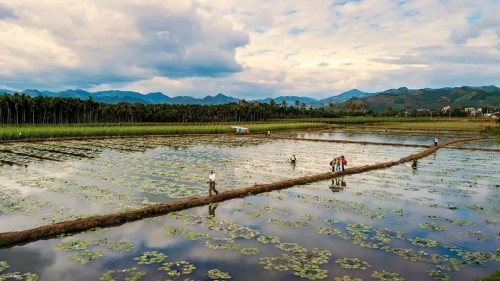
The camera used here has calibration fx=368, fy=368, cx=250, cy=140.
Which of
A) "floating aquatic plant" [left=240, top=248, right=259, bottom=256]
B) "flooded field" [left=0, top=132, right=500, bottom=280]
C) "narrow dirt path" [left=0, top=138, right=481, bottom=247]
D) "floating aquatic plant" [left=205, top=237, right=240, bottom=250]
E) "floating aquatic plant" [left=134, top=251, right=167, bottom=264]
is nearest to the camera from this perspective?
"flooded field" [left=0, top=132, right=500, bottom=280]

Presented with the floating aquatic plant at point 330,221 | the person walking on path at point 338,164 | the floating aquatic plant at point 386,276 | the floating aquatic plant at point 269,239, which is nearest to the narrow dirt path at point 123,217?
the person walking on path at point 338,164

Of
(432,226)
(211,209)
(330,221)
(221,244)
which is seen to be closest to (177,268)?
(221,244)

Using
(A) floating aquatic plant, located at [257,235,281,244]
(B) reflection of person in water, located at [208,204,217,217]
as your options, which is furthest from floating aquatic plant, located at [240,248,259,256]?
(B) reflection of person in water, located at [208,204,217,217]

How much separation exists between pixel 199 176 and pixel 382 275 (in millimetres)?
16038

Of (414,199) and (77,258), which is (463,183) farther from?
(77,258)

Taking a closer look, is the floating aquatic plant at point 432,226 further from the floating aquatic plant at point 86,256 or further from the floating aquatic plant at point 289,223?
the floating aquatic plant at point 86,256

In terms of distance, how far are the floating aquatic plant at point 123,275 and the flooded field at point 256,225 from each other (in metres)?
0.03

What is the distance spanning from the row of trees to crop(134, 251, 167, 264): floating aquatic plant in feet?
310

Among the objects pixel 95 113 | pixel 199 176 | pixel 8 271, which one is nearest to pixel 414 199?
pixel 199 176

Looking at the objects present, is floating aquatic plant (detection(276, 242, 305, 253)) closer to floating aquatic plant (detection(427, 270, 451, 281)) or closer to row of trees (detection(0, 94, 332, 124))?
floating aquatic plant (detection(427, 270, 451, 281))

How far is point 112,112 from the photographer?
11319 cm

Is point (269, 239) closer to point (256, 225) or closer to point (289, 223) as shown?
point (256, 225)

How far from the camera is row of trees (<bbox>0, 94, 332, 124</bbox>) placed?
310 feet

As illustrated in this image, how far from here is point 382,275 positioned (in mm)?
10344
